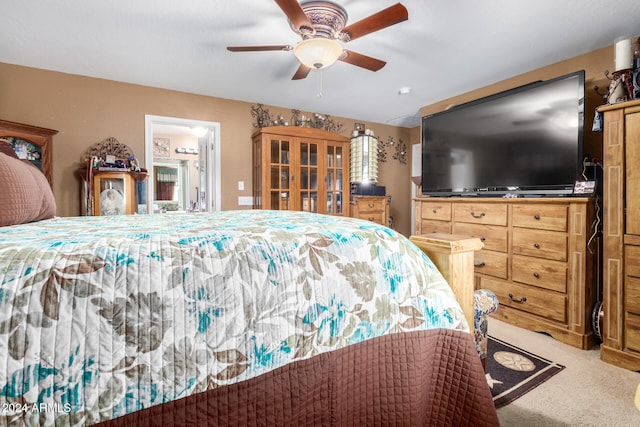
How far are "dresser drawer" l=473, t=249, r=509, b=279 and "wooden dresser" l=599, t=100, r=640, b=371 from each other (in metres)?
0.68

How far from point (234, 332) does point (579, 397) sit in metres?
1.87

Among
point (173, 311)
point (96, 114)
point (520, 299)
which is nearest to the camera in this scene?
point (173, 311)

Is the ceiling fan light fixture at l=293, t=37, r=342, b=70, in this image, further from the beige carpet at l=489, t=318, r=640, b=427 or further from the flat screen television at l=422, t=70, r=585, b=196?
the beige carpet at l=489, t=318, r=640, b=427

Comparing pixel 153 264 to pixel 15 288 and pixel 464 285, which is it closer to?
pixel 15 288

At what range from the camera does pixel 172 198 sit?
622 cm

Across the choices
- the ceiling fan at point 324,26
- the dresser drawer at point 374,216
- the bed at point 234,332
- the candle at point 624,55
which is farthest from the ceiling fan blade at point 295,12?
the dresser drawer at point 374,216

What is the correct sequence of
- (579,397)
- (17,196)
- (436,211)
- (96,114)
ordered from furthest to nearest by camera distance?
1. (96,114)
2. (436,211)
3. (579,397)
4. (17,196)

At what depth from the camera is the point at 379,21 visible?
183cm

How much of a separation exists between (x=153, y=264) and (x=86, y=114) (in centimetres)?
353

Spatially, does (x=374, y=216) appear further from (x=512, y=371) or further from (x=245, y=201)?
(x=512, y=371)

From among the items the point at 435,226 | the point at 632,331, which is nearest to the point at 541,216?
the point at 632,331

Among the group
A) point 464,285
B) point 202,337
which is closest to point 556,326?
point 464,285

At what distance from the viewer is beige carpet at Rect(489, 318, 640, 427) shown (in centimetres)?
136

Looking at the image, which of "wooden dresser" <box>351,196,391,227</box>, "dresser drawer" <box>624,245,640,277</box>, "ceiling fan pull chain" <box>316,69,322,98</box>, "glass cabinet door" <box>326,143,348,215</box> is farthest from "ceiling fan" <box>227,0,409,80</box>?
"wooden dresser" <box>351,196,391,227</box>
